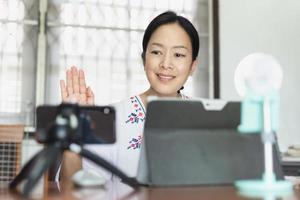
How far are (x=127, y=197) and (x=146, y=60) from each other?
1031mm

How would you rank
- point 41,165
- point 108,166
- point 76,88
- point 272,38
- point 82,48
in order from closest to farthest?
point 41,165 < point 108,166 < point 76,88 < point 82,48 < point 272,38

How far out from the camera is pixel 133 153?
1.65 m

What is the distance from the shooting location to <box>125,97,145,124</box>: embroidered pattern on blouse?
1727 millimetres

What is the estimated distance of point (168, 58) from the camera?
1.68 metres

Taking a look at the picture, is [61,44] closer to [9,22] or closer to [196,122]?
[9,22]

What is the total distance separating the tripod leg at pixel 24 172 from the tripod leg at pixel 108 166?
3.3 inches

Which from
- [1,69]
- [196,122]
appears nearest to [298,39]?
[1,69]

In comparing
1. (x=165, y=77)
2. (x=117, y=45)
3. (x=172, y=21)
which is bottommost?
(x=165, y=77)

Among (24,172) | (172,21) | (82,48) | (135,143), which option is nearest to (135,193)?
(24,172)

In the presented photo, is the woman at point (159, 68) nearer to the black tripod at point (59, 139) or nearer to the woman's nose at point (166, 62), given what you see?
the woman's nose at point (166, 62)

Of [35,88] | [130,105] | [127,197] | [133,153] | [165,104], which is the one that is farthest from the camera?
[35,88]

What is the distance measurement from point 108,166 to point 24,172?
0.53ft

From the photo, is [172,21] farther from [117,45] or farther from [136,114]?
[117,45]

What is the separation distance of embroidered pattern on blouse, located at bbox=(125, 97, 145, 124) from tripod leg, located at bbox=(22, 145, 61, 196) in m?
0.96
